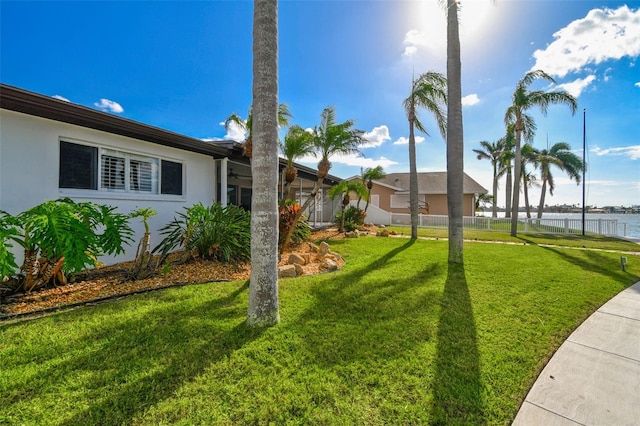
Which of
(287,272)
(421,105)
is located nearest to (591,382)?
(287,272)

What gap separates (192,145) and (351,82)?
306 inches

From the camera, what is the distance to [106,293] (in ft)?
15.3

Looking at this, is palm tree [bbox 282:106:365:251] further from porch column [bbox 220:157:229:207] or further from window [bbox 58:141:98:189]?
window [bbox 58:141:98:189]

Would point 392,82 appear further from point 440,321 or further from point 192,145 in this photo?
point 440,321

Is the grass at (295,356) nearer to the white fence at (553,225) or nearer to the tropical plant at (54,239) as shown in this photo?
the tropical plant at (54,239)

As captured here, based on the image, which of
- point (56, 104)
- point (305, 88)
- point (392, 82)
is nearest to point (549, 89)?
point (392, 82)

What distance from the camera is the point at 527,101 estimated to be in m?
14.3

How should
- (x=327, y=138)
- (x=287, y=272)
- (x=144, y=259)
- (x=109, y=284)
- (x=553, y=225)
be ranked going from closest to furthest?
(x=109, y=284)
(x=144, y=259)
(x=287, y=272)
(x=327, y=138)
(x=553, y=225)

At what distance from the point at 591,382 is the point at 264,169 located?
13.3 ft

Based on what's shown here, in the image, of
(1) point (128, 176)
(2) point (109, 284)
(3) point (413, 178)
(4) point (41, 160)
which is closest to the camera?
(2) point (109, 284)

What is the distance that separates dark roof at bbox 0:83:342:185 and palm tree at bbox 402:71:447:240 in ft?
29.0

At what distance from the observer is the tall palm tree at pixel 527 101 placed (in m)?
13.7

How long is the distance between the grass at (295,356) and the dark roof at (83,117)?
3850 mm

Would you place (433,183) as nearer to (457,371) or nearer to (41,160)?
(457,371)
